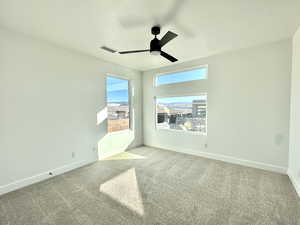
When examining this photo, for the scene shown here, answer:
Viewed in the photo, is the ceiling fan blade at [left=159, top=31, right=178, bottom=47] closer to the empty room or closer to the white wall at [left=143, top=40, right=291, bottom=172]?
the empty room

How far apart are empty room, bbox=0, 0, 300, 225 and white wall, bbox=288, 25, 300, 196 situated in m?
0.03

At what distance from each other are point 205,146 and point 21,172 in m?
3.96

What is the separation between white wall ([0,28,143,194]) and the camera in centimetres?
236

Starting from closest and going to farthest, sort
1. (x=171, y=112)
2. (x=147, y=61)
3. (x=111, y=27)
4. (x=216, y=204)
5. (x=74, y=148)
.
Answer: (x=216, y=204)
(x=111, y=27)
(x=74, y=148)
(x=147, y=61)
(x=171, y=112)

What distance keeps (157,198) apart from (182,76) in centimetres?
326

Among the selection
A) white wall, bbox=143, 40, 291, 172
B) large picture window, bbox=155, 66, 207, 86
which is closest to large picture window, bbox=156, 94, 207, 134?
white wall, bbox=143, 40, 291, 172

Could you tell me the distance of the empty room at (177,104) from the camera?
74.4 inches

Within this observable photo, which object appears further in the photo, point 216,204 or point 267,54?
point 267,54

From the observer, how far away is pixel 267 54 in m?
2.95

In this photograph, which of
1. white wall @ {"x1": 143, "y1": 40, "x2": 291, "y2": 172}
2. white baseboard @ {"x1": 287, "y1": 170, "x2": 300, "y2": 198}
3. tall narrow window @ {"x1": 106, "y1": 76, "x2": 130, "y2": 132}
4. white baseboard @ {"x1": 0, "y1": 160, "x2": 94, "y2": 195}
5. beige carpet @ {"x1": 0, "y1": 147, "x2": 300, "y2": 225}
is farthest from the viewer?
tall narrow window @ {"x1": 106, "y1": 76, "x2": 130, "y2": 132}

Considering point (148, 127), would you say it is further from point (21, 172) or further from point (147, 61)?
point (21, 172)

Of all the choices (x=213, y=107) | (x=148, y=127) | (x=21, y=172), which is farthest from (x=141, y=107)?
(x=21, y=172)

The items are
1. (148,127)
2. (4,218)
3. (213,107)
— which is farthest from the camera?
(148,127)

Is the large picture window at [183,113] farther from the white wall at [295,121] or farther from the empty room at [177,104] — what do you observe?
the white wall at [295,121]
